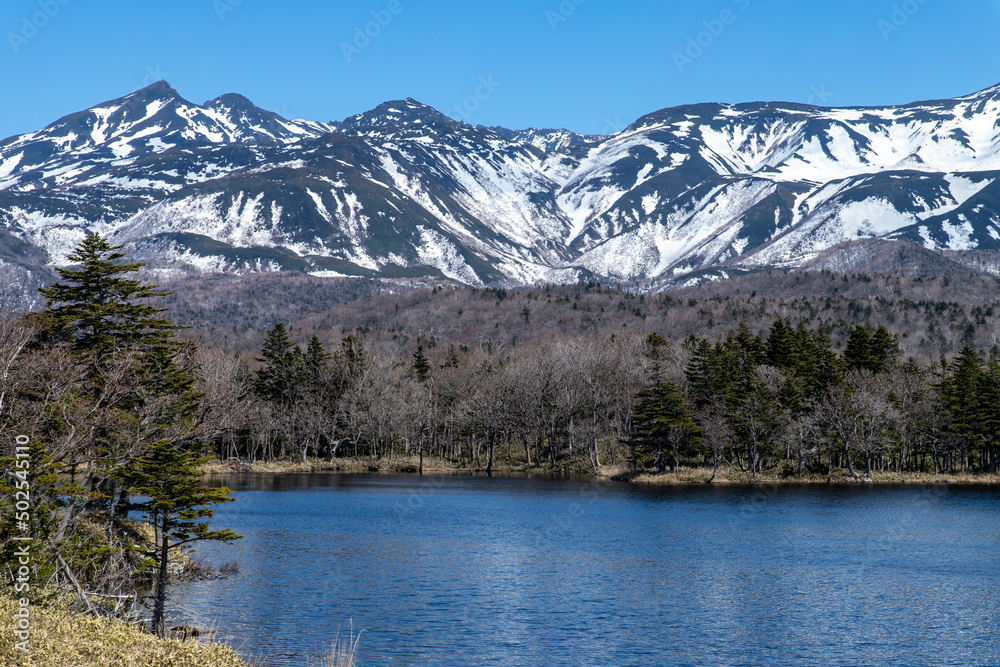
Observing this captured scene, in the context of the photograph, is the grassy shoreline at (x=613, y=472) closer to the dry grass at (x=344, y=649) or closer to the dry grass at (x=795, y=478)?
the dry grass at (x=795, y=478)

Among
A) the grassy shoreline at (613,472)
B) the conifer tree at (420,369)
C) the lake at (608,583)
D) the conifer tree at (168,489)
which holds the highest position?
the conifer tree at (420,369)

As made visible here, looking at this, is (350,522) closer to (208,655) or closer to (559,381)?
(208,655)

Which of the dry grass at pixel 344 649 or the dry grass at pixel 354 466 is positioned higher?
the dry grass at pixel 354 466

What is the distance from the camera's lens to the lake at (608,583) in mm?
35562

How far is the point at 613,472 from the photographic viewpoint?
117750 millimetres

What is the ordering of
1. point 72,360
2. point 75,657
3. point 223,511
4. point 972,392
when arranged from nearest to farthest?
point 75,657 → point 72,360 → point 223,511 → point 972,392

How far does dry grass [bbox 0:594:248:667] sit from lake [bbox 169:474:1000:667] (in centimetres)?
843

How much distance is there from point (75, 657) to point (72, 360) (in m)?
24.1

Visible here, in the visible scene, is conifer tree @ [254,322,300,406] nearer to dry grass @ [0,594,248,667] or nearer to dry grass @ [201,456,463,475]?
dry grass @ [201,456,463,475]

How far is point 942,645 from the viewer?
36469mm

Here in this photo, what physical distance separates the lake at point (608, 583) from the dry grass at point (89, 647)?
843 centimetres

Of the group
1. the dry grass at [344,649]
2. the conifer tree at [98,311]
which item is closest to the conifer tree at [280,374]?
the conifer tree at [98,311]

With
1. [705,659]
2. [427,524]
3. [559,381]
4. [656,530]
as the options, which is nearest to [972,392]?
[559,381]

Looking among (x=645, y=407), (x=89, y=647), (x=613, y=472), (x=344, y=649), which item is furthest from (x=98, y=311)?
(x=613, y=472)
